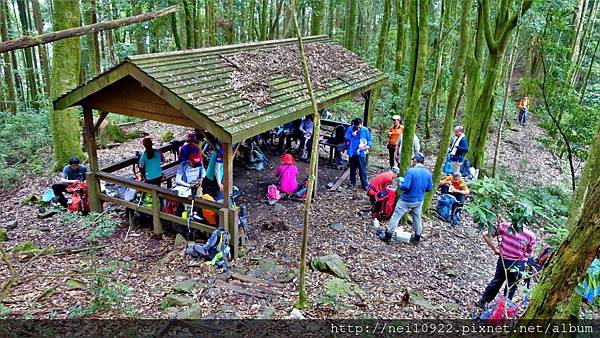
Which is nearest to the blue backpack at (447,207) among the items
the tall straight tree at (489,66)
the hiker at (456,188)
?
the hiker at (456,188)

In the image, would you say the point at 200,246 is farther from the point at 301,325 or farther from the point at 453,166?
the point at 453,166

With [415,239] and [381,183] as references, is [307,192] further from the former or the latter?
[381,183]

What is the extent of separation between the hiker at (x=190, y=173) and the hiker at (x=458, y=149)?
6.96 metres

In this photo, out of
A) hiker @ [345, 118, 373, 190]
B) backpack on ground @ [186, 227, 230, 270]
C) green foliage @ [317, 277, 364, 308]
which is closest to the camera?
green foliage @ [317, 277, 364, 308]

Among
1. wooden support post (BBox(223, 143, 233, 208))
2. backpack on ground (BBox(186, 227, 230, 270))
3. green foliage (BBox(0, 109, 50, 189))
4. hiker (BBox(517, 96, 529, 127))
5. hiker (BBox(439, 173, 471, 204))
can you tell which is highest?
wooden support post (BBox(223, 143, 233, 208))

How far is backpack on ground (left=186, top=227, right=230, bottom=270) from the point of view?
6.78 m

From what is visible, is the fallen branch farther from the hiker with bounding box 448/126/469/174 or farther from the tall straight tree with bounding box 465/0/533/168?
the tall straight tree with bounding box 465/0/533/168

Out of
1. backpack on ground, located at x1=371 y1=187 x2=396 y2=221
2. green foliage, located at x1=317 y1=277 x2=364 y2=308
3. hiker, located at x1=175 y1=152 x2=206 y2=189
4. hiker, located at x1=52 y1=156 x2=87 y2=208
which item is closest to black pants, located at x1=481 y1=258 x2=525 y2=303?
green foliage, located at x1=317 y1=277 x2=364 y2=308

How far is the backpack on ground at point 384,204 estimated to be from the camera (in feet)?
30.3


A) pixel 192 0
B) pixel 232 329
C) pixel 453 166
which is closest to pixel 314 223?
pixel 232 329

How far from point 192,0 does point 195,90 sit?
10.4 meters

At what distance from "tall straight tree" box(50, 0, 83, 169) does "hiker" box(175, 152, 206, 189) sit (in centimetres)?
493

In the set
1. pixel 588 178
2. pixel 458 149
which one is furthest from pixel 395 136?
pixel 588 178

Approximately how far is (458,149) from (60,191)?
974 cm
